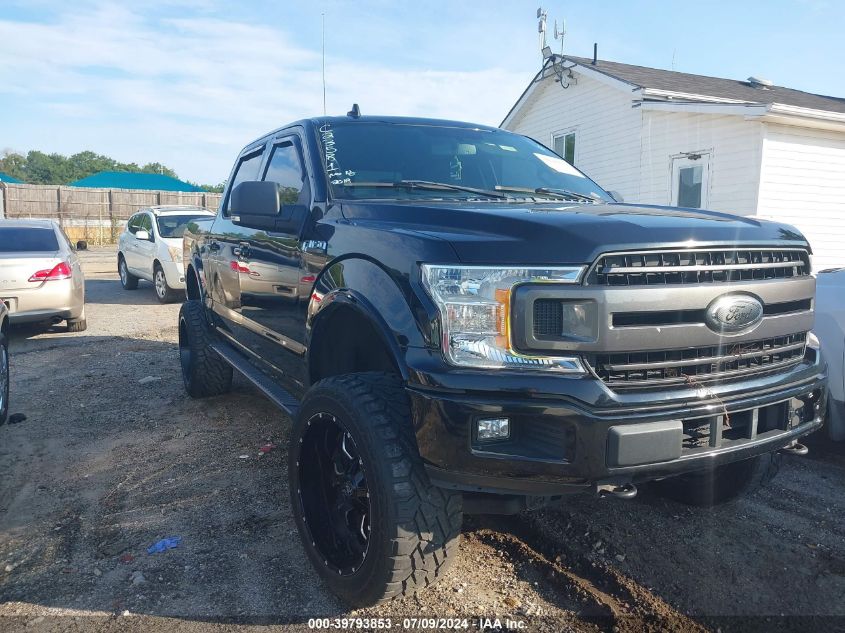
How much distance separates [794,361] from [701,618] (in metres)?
1.07

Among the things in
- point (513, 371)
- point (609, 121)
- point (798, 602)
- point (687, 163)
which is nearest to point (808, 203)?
point (687, 163)

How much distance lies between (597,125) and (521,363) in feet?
48.1

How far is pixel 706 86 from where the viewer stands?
50.6 feet

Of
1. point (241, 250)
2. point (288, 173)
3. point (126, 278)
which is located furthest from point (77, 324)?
point (288, 173)

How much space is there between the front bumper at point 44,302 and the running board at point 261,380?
443cm

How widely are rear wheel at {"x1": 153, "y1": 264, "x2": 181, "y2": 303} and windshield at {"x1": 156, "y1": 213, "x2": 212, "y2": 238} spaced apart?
2.17ft

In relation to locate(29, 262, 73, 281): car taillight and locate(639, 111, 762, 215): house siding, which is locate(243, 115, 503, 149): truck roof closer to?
locate(29, 262, 73, 281): car taillight

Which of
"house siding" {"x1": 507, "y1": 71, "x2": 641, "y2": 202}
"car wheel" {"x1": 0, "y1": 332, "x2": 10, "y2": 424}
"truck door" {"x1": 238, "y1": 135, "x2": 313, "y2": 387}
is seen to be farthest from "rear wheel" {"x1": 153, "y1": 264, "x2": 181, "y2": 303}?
"house siding" {"x1": 507, "y1": 71, "x2": 641, "y2": 202}

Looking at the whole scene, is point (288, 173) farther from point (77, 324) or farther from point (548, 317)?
point (77, 324)

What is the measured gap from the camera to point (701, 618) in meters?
2.55

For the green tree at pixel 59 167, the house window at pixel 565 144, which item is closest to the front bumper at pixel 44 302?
the house window at pixel 565 144

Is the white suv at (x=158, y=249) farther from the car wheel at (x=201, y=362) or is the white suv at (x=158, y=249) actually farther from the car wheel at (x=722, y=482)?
the car wheel at (x=722, y=482)

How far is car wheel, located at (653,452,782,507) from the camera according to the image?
10.8ft

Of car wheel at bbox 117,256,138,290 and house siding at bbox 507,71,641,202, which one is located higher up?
house siding at bbox 507,71,641,202
